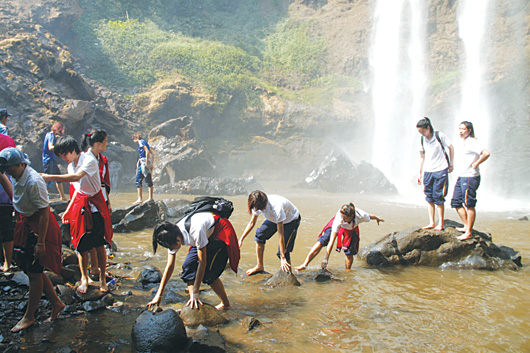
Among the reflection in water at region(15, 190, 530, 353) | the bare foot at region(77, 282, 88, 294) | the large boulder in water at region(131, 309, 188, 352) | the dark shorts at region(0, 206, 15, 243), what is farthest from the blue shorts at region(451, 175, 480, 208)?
the dark shorts at region(0, 206, 15, 243)

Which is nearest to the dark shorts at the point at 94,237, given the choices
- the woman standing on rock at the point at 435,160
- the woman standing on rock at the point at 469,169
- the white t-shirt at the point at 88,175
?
the white t-shirt at the point at 88,175

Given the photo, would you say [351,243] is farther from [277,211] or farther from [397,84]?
[397,84]

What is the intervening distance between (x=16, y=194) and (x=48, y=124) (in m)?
12.2

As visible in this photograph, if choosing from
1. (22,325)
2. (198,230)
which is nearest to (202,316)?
(198,230)

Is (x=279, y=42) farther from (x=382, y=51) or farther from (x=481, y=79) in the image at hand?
(x=481, y=79)

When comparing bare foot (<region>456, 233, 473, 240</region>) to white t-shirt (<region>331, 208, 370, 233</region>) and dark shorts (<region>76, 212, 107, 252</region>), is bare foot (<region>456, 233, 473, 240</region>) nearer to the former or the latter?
white t-shirt (<region>331, 208, 370, 233</region>)

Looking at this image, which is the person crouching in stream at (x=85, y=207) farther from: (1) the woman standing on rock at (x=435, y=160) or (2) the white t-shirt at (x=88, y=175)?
(1) the woman standing on rock at (x=435, y=160)

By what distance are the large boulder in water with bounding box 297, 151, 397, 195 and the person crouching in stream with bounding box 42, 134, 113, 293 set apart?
15.0 m

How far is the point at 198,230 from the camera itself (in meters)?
3.49

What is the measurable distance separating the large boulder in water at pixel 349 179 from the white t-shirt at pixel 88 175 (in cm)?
1507

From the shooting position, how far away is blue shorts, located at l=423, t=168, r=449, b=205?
610 centimetres

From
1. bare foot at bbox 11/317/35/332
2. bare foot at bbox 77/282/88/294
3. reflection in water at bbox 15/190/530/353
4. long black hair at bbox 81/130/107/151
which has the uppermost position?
long black hair at bbox 81/130/107/151

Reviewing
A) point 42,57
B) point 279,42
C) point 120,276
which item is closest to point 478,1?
point 279,42

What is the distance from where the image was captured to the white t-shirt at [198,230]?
11.5 feet
